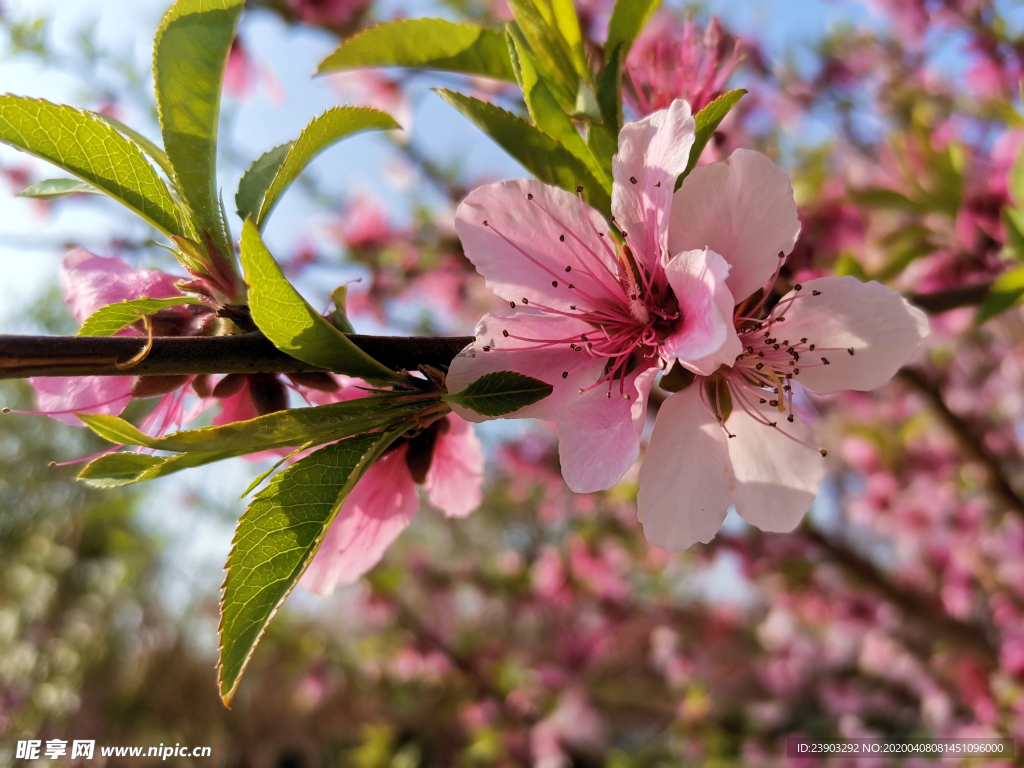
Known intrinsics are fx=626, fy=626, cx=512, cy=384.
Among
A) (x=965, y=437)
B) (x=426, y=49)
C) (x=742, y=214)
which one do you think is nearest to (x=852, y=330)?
(x=742, y=214)

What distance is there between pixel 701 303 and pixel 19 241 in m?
1.89

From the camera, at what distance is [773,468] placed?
55 centimetres

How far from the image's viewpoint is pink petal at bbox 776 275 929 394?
477 millimetres

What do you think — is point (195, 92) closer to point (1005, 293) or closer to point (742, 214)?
point (742, 214)

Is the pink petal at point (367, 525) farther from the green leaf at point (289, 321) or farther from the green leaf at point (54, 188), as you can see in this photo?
the green leaf at point (54, 188)

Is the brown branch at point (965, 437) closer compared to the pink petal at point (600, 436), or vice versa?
the pink petal at point (600, 436)

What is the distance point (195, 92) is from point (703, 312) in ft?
1.46

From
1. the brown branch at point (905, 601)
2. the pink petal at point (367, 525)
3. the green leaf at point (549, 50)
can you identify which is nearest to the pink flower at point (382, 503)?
the pink petal at point (367, 525)

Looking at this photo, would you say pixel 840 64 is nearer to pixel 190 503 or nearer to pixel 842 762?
pixel 842 762

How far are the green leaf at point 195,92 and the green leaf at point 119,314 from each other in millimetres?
66

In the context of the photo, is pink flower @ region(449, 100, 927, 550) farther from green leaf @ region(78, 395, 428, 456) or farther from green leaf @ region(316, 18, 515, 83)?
green leaf @ region(316, 18, 515, 83)

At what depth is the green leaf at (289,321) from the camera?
0.40m

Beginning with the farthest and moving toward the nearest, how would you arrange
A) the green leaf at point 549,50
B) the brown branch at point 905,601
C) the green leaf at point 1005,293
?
the brown branch at point 905,601
the green leaf at point 1005,293
the green leaf at point 549,50

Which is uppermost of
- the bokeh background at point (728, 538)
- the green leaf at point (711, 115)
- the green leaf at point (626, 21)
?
the green leaf at point (626, 21)
